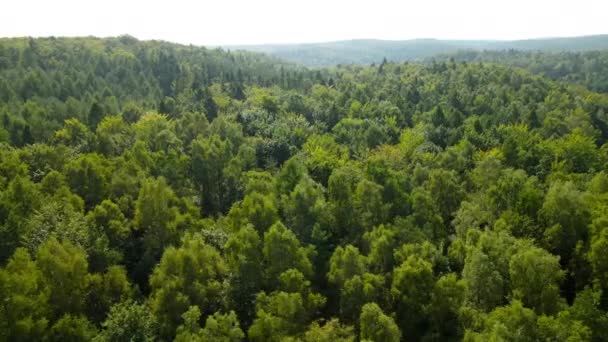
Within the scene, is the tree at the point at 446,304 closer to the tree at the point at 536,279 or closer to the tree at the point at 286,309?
the tree at the point at 536,279

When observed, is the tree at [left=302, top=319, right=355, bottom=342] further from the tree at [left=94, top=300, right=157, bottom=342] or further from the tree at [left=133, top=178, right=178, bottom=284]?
the tree at [left=133, top=178, right=178, bottom=284]

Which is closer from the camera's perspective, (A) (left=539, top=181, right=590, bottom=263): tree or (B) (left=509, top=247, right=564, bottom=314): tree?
(B) (left=509, top=247, right=564, bottom=314): tree

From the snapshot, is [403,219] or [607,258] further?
[403,219]

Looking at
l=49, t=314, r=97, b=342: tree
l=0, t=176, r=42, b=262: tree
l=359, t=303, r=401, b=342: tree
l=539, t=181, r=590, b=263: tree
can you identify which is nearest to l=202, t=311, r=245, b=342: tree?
l=359, t=303, r=401, b=342: tree

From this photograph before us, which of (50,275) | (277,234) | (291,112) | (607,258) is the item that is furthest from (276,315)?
(291,112)

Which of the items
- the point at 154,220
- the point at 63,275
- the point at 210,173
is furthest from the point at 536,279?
the point at 210,173

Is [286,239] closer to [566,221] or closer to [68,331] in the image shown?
[68,331]

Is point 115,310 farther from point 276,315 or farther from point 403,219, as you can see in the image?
point 403,219
